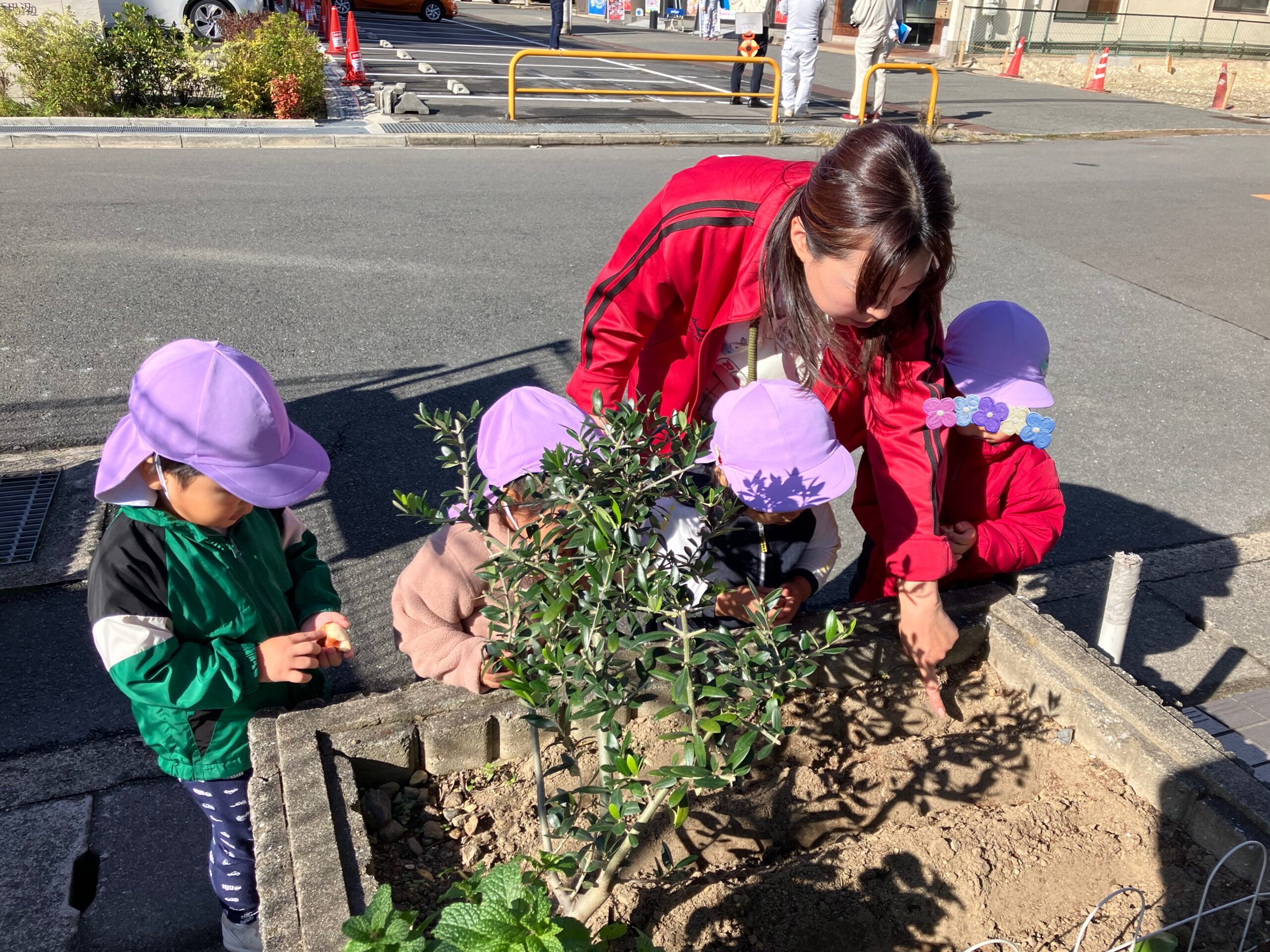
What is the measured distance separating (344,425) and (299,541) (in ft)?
8.48

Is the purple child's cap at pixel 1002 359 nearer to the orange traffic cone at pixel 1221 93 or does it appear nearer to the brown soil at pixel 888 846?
the brown soil at pixel 888 846

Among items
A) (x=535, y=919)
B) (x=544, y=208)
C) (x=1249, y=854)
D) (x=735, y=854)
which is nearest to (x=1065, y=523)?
(x=1249, y=854)

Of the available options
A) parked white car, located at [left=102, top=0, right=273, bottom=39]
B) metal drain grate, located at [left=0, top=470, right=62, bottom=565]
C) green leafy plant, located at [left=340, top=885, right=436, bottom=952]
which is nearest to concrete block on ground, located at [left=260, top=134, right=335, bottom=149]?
parked white car, located at [left=102, top=0, right=273, bottom=39]

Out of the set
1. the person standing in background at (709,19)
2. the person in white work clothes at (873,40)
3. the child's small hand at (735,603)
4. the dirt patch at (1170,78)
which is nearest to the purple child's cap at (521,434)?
the child's small hand at (735,603)

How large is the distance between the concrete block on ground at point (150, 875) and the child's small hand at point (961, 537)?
2.16 metres

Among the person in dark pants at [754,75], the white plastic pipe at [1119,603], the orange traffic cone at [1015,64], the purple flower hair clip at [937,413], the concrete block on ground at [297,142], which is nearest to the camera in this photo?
the purple flower hair clip at [937,413]

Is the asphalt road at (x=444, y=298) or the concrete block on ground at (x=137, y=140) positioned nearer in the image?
the asphalt road at (x=444, y=298)

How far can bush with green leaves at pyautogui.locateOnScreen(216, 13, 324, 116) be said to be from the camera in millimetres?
12414

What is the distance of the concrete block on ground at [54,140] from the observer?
10461 millimetres

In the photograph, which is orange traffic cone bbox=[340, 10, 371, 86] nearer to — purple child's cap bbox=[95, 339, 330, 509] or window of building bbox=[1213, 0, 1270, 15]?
purple child's cap bbox=[95, 339, 330, 509]

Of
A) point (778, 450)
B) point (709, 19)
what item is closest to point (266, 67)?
point (778, 450)

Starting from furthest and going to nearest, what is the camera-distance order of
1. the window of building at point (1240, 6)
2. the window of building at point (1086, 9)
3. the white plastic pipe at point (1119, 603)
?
the window of building at point (1240, 6), the window of building at point (1086, 9), the white plastic pipe at point (1119, 603)

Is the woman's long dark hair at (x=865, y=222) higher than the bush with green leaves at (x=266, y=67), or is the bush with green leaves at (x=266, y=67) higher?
the woman's long dark hair at (x=865, y=222)

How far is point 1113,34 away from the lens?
3016 cm
